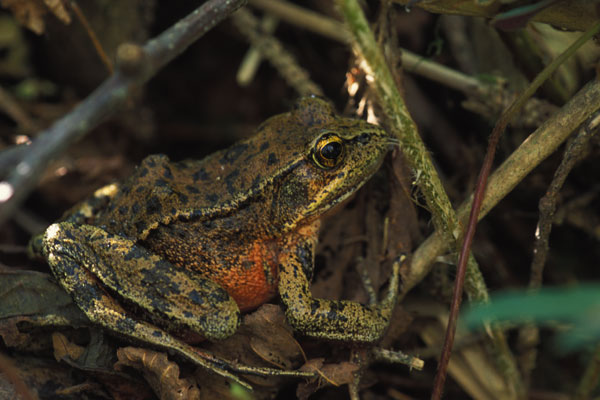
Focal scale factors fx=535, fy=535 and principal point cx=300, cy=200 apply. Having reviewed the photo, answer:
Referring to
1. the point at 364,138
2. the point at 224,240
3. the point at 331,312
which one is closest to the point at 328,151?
the point at 364,138

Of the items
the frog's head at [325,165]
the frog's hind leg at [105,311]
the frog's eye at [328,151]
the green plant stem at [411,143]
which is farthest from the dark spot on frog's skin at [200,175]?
the green plant stem at [411,143]

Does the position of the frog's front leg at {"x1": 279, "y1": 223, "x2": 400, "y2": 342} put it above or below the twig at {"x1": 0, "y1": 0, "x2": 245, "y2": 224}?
below

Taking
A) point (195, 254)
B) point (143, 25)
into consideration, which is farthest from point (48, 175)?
point (195, 254)

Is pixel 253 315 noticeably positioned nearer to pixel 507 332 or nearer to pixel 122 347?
pixel 122 347

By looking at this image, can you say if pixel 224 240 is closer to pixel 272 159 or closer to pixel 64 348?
pixel 272 159

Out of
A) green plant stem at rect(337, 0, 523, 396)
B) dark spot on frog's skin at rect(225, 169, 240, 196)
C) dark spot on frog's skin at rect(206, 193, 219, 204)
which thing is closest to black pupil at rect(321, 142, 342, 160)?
green plant stem at rect(337, 0, 523, 396)

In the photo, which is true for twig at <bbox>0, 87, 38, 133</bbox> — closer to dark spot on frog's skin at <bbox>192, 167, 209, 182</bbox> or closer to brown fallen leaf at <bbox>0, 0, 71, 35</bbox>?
brown fallen leaf at <bbox>0, 0, 71, 35</bbox>
